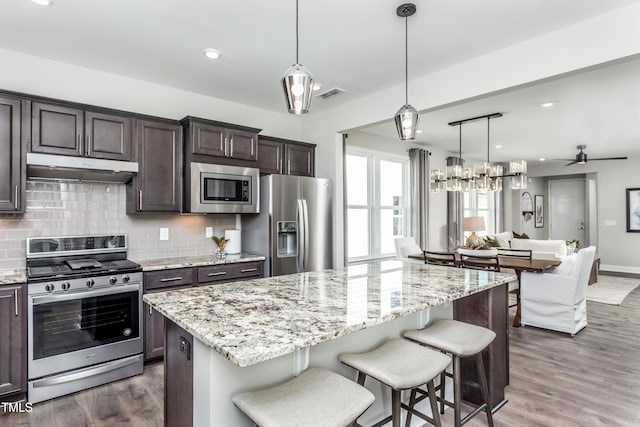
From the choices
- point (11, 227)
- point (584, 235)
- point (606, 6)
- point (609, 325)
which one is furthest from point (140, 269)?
point (584, 235)

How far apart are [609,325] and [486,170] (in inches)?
94.5

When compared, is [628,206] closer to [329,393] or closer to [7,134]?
[329,393]

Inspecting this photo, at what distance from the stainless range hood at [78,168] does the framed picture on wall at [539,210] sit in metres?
10.3

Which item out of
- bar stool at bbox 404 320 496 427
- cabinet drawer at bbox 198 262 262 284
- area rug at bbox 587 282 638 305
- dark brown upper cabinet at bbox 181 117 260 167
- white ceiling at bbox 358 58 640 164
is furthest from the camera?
area rug at bbox 587 282 638 305

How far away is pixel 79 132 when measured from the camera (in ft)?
9.67

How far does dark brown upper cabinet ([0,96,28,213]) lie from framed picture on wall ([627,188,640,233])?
10.8m

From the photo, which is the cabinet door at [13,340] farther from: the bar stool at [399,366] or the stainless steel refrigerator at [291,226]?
the bar stool at [399,366]

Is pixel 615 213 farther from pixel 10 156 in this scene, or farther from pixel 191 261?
pixel 10 156

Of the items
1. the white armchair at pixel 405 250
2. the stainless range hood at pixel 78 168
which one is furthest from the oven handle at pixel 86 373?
the white armchair at pixel 405 250

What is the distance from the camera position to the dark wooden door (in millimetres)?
3066

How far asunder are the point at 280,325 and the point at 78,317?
86.7 inches

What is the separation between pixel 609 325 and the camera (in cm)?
430

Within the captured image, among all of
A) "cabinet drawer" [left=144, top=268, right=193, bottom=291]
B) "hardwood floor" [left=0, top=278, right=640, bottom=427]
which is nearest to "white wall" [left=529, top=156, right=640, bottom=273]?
"hardwood floor" [left=0, top=278, right=640, bottom=427]

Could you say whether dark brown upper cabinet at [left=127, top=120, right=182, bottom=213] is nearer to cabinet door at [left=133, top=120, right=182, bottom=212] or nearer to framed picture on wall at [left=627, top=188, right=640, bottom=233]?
cabinet door at [left=133, top=120, right=182, bottom=212]
